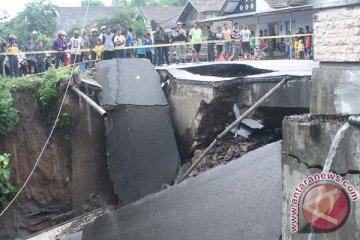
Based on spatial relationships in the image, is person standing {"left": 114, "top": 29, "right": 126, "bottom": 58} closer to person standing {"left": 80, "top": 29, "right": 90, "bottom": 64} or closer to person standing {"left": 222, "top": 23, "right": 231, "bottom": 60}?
person standing {"left": 80, "top": 29, "right": 90, "bottom": 64}

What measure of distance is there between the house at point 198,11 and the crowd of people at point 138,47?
1858 centimetres

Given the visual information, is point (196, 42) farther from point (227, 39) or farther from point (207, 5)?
point (207, 5)

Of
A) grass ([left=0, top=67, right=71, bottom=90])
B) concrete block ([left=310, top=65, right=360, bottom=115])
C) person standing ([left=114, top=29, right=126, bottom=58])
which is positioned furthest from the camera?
person standing ([left=114, top=29, right=126, bottom=58])

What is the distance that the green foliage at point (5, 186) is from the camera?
30.9 ft

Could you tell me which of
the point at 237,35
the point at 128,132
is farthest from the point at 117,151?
the point at 237,35

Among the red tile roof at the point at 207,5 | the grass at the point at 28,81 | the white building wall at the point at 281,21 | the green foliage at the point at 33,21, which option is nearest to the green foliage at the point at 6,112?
the grass at the point at 28,81

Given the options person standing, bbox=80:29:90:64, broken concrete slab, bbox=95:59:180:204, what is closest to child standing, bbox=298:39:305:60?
person standing, bbox=80:29:90:64

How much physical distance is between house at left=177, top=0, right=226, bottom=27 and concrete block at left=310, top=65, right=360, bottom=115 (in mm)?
33868

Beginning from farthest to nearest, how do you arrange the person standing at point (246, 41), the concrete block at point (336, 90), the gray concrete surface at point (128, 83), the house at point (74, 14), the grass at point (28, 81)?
the house at point (74, 14)
the person standing at point (246, 41)
the grass at point (28, 81)
the gray concrete surface at point (128, 83)
the concrete block at point (336, 90)

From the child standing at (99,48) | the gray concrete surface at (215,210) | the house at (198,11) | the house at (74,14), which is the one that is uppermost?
the house at (74,14)

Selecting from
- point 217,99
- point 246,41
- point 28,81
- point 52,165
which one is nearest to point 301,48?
point 246,41

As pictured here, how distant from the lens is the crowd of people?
45.1 feet

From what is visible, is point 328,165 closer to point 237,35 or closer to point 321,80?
point 321,80

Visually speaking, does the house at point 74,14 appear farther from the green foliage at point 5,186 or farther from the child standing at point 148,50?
the green foliage at point 5,186
